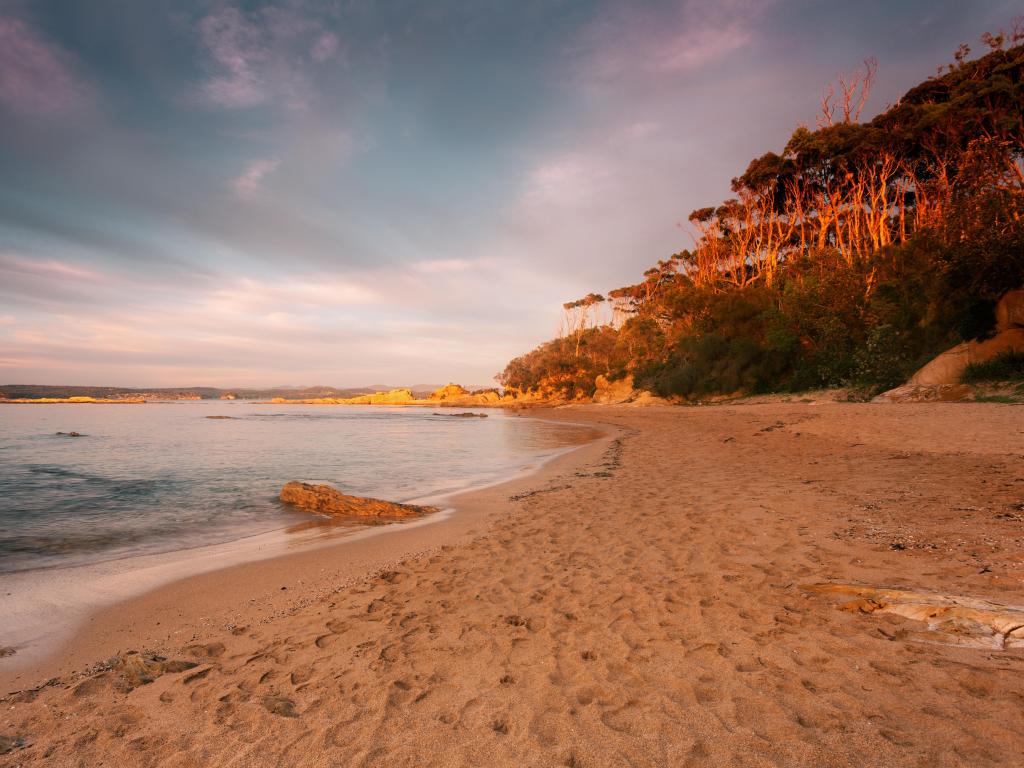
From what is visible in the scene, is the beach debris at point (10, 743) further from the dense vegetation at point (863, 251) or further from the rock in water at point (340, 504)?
the dense vegetation at point (863, 251)

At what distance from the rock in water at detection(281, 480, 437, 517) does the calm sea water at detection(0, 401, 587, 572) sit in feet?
1.12

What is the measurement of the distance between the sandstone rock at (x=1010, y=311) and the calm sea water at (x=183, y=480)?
1682 centimetres

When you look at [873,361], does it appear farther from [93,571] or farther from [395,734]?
[93,571]

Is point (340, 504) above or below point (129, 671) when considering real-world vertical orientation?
below

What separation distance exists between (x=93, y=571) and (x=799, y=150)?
1658 inches

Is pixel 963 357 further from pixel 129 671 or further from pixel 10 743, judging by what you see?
pixel 10 743

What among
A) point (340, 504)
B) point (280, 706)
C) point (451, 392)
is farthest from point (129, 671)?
point (451, 392)

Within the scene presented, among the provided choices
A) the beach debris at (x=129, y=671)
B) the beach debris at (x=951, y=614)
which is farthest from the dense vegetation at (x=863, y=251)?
the beach debris at (x=129, y=671)

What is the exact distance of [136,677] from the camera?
3.28 metres

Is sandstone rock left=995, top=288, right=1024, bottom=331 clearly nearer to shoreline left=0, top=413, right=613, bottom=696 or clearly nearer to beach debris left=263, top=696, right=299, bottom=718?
shoreline left=0, top=413, right=613, bottom=696

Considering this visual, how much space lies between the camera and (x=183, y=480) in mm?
12883

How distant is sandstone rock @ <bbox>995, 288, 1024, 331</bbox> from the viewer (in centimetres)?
1614

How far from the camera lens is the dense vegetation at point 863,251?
18.1 metres

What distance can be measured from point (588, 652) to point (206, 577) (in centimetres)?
502
